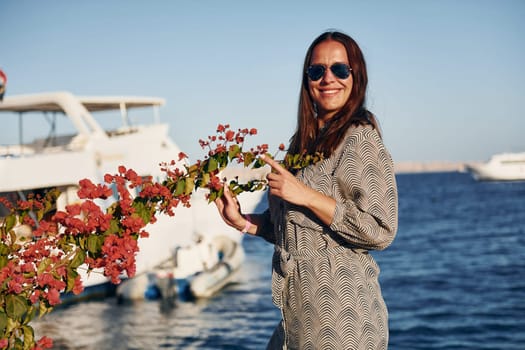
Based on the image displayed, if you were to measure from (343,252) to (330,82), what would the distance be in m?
0.71

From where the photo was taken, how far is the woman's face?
8.77ft

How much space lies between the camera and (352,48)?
2.69 m

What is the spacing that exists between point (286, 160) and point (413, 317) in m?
14.5

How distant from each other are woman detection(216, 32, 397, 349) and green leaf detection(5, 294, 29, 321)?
0.95m

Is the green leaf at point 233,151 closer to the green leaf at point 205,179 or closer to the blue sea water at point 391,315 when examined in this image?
the green leaf at point 205,179

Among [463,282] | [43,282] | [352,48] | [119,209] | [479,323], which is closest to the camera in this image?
[43,282]

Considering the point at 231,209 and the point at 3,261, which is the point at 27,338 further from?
the point at 231,209

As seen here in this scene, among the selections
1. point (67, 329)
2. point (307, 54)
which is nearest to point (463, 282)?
point (67, 329)

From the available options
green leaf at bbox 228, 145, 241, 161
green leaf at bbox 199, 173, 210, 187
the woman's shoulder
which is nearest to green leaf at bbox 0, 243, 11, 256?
green leaf at bbox 199, 173, 210, 187

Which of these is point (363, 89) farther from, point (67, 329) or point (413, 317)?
point (413, 317)

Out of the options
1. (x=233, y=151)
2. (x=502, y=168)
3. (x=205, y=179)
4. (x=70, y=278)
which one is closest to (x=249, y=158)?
(x=233, y=151)

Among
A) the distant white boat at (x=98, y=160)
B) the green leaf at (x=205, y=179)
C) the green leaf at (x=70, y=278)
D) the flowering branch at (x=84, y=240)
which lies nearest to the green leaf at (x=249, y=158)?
the flowering branch at (x=84, y=240)

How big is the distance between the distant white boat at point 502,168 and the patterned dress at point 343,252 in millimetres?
100380

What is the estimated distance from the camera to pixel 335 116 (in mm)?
2701
